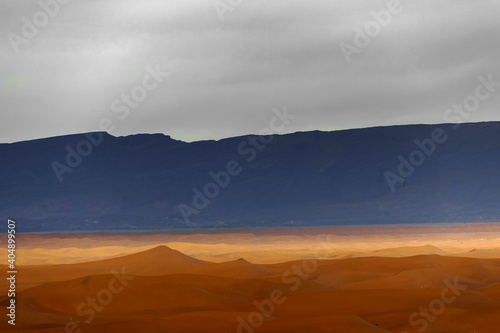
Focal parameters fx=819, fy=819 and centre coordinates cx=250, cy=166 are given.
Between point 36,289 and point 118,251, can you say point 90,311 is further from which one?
point 118,251

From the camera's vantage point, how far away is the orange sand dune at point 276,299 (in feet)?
60.7

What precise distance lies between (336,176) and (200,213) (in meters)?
22.1

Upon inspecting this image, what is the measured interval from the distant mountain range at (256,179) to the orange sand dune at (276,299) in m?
71.9

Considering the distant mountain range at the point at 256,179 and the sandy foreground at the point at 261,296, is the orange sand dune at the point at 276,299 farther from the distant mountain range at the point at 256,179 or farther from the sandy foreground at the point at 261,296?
the distant mountain range at the point at 256,179

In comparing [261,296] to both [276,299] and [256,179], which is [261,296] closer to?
[276,299]

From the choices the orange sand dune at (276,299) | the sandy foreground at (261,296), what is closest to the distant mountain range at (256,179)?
the sandy foreground at (261,296)

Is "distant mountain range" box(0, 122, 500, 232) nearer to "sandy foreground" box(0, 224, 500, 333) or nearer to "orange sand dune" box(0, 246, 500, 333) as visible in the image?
"sandy foreground" box(0, 224, 500, 333)

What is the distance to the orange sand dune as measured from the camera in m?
18.5

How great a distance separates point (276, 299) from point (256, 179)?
10783cm

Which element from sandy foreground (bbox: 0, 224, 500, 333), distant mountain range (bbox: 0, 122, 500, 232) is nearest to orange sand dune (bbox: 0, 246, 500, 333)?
sandy foreground (bbox: 0, 224, 500, 333)

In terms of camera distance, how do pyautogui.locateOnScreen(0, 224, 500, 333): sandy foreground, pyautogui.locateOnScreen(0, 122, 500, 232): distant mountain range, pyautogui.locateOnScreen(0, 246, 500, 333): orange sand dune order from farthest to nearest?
pyautogui.locateOnScreen(0, 122, 500, 232): distant mountain range < pyautogui.locateOnScreen(0, 224, 500, 333): sandy foreground < pyautogui.locateOnScreen(0, 246, 500, 333): orange sand dune

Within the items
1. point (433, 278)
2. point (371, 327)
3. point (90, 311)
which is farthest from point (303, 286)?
point (371, 327)

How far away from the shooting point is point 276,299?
23.3 m

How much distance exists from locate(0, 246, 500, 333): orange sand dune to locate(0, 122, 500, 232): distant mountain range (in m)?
71.9
